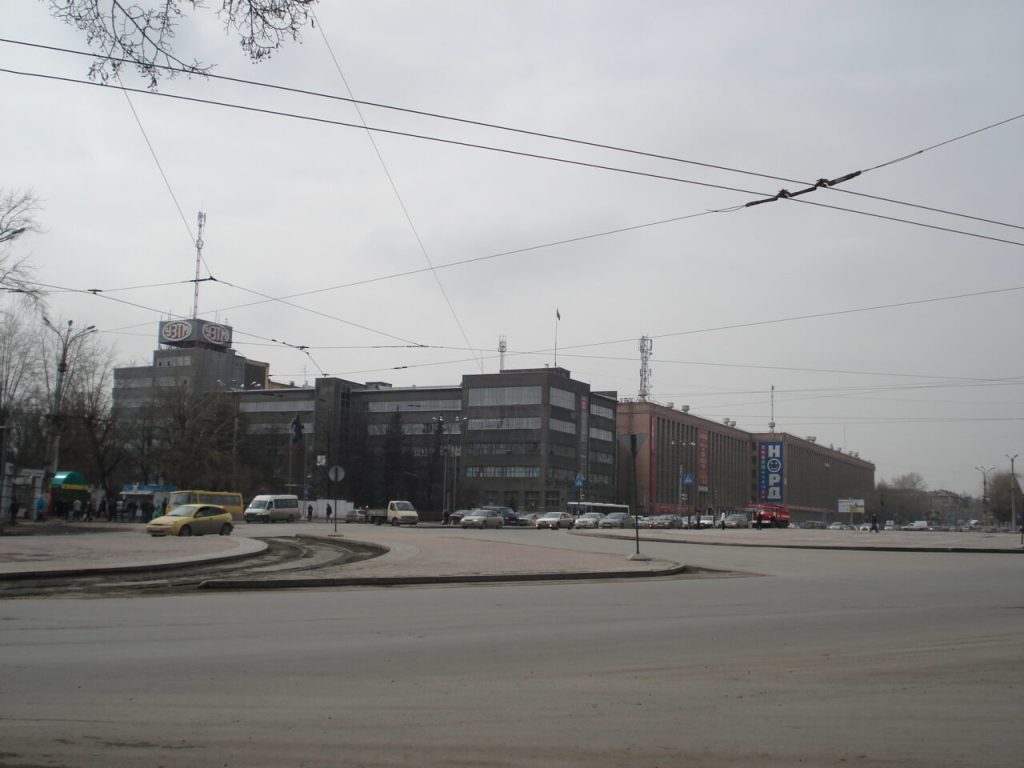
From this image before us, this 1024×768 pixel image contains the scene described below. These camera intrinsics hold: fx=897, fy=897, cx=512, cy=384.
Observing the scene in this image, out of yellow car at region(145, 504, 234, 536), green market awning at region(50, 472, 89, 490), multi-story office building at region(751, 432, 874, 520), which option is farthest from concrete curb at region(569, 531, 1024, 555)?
multi-story office building at region(751, 432, 874, 520)

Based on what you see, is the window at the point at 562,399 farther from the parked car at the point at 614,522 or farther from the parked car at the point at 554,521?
the parked car at the point at 554,521

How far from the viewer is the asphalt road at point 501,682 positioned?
6.01 meters

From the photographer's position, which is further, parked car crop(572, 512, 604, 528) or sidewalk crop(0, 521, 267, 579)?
parked car crop(572, 512, 604, 528)

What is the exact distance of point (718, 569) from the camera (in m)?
23.9

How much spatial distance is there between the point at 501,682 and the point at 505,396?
109 metres

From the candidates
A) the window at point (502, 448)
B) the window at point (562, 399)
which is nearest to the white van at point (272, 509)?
the window at point (502, 448)

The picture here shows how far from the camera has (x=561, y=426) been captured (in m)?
118

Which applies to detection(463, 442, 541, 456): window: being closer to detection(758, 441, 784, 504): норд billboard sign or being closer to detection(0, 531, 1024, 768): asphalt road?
detection(758, 441, 784, 504): норд billboard sign

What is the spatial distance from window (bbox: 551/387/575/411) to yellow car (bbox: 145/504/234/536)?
8025 cm

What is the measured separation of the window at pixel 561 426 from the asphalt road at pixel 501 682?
101 metres

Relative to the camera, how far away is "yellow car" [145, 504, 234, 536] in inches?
1404

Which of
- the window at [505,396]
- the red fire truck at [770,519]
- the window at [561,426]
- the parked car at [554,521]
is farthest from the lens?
the window at [561,426]

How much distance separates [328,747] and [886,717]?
4.34 meters

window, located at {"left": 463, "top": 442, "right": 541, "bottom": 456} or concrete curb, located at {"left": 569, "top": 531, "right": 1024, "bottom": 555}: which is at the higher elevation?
window, located at {"left": 463, "top": 442, "right": 541, "bottom": 456}
